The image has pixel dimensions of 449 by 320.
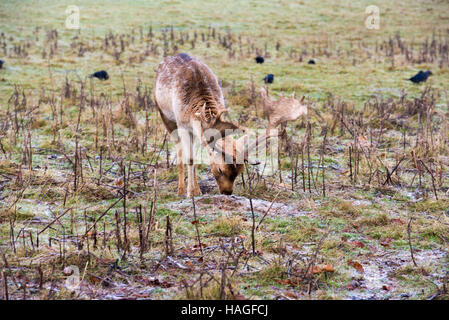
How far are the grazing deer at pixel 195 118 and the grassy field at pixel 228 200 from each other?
0.36m

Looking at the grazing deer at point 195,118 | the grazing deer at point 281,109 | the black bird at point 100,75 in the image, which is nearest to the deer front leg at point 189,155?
the grazing deer at point 195,118

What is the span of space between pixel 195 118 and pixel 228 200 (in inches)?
41.0

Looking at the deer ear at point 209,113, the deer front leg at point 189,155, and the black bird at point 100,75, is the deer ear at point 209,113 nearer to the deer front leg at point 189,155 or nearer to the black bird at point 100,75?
the deer front leg at point 189,155

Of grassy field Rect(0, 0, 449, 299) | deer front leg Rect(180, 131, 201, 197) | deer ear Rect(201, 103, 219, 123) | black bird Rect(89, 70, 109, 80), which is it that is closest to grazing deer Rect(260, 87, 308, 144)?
deer ear Rect(201, 103, 219, 123)

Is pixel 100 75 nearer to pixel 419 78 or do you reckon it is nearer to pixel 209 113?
pixel 209 113

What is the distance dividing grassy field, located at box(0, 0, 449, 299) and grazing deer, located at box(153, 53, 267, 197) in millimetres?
355

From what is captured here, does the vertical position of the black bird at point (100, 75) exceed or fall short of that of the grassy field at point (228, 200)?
it exceeds it

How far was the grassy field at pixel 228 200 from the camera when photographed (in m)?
4.16

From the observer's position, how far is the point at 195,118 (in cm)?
611

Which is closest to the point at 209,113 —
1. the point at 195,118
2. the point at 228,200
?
the point at 195,118

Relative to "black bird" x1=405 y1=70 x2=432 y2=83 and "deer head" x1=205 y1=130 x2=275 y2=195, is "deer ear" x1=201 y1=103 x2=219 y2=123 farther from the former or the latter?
"black bird" x1=405 y1=70 x2=432 y2=83

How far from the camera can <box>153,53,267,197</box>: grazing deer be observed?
5.81 meters

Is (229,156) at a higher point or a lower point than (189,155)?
higher
